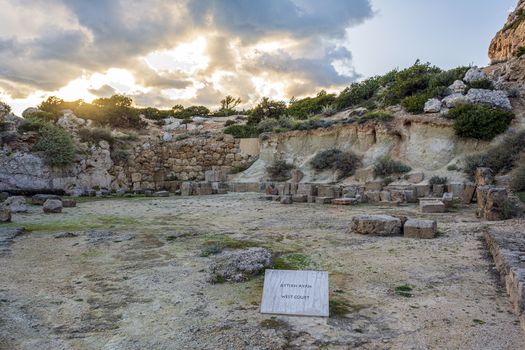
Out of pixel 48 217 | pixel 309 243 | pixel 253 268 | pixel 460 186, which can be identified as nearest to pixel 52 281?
pixel 253 268

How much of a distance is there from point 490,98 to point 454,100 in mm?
1376

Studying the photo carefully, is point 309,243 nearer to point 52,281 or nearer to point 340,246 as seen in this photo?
point 340,246

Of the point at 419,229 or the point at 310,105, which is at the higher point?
the point at 310,105

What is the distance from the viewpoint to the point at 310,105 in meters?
31.5

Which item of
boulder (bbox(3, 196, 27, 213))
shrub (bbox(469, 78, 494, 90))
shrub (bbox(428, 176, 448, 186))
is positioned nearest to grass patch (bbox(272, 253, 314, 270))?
boulder (bbox(3, 196, 27, 213))

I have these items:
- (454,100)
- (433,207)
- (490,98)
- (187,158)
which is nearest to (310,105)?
(187,158)

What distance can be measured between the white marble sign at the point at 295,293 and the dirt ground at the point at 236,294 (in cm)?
10

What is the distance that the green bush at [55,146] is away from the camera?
58.4ft

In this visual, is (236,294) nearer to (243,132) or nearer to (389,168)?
(389,168)

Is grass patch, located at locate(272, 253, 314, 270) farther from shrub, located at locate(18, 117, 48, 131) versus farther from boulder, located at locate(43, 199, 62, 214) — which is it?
shrub, located at locate(18, 117, 48, 131)

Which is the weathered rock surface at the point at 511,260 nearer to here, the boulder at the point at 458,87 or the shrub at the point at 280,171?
the shrub at the point at 280,171

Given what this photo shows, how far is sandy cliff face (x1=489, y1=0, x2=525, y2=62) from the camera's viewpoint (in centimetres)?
2991

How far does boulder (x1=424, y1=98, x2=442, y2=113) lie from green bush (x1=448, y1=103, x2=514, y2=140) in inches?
79.9

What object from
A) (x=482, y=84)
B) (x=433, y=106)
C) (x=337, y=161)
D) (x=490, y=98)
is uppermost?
(x=482, y=84)
